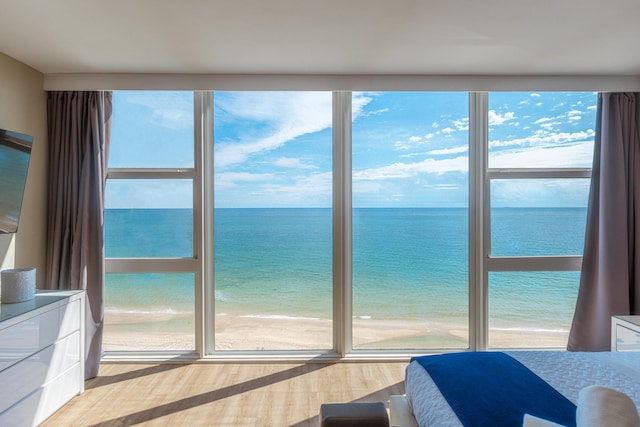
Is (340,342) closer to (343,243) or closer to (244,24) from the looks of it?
(343,243)

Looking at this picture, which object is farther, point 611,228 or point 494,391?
point 611,228

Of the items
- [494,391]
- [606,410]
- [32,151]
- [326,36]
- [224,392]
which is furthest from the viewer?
[32,151]

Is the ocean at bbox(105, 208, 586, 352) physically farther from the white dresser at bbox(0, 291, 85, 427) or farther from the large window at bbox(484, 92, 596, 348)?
the white dresser at bbox(0, 291, 85, 427)

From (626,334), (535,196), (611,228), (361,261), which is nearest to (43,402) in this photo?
(361,261)

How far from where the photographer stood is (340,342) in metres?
3.54

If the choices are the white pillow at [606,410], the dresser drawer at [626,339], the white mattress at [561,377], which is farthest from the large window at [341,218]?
the white pillow at [606,410]

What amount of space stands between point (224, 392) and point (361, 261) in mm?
1614

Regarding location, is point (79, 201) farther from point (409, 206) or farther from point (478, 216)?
point (478, 216)

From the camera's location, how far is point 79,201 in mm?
3219

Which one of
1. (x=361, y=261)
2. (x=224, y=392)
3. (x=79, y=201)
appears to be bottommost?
(x=224, y=392)

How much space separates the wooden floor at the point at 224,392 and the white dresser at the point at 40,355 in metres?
0.20

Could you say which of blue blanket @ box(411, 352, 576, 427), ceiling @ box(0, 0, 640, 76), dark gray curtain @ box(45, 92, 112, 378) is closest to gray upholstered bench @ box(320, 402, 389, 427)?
blue blanket @ box(411, 352, 576, 427)

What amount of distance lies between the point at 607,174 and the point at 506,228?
91 cm

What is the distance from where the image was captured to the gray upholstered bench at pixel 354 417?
69.3 inches
